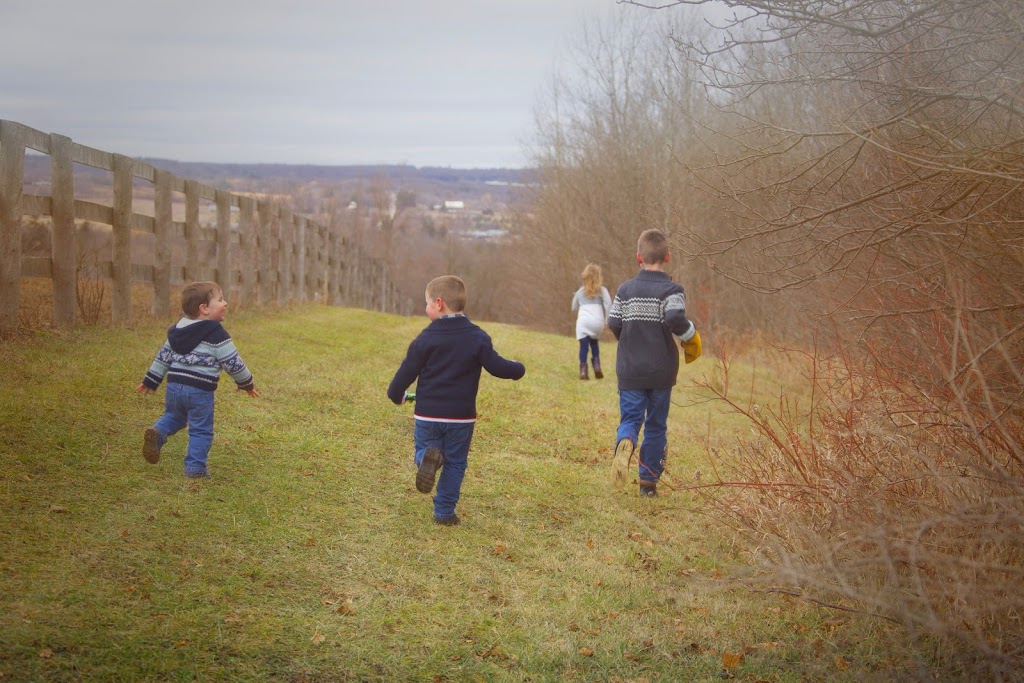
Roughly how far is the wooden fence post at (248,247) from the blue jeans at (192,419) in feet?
36.7

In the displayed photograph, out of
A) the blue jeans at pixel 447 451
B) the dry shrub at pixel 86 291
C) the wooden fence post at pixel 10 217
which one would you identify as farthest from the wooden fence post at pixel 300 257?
the blue jeans at pixel 447 451

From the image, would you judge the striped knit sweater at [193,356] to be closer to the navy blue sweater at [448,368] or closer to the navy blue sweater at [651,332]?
the navy blue sweater at [448,368]

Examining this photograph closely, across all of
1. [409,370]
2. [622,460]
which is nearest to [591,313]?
[622,460]

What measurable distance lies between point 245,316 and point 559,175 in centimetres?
1553

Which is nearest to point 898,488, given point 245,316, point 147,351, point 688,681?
point 688,681

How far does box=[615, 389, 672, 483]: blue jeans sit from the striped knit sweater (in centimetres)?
277

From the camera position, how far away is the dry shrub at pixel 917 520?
152 inches

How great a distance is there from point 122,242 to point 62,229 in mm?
1673

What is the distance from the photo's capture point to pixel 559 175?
29.6 metres

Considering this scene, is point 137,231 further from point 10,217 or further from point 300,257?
point 300,257

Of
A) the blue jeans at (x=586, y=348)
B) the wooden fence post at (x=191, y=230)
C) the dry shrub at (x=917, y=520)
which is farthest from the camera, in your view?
the wooden fence post at (x=191, y=230)

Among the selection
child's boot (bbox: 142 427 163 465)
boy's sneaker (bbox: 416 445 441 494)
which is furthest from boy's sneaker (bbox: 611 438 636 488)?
child's boot (bbox: 142 427 163 465)

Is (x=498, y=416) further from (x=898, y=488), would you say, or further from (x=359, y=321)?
(x=359, y=321)

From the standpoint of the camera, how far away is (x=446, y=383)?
5.99 meters
